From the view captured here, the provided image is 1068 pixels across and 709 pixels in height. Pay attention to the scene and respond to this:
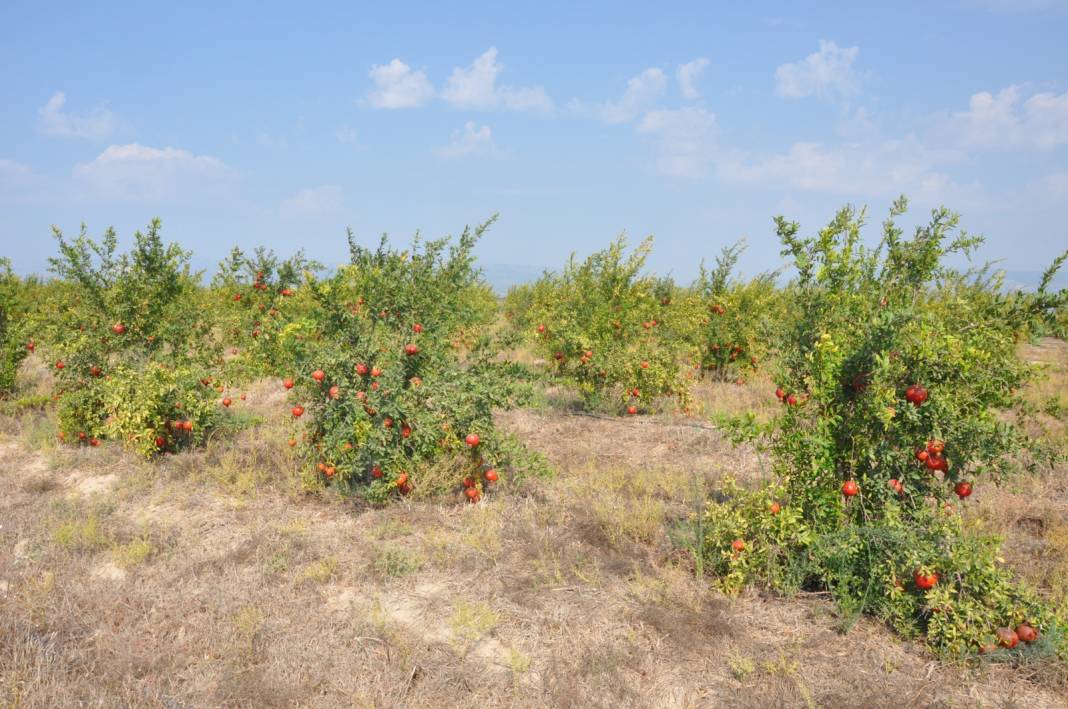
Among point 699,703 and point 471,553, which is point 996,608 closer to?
point 699,703

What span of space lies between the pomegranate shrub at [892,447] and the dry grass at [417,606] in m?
0.26

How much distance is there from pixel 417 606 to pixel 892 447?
327cm

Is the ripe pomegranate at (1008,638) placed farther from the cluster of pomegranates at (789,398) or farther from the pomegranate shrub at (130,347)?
the pomegranate shrub at (130,347)

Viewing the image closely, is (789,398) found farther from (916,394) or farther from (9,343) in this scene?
(9,343)

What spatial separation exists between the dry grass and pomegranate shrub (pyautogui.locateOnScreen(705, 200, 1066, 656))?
0.26 metres

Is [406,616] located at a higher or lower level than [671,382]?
lower

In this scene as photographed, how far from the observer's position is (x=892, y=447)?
4246 mm

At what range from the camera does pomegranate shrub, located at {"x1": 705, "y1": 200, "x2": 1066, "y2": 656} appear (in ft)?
12.4

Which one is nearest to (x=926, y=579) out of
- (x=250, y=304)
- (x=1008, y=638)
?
(x=1008, y=638)

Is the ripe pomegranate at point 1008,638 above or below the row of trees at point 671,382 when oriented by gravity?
below

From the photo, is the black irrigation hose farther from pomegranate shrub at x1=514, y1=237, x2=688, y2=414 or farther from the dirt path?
the dirt path

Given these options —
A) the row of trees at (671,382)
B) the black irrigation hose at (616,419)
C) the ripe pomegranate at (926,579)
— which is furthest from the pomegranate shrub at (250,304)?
the ripe pomegranate at (926,579)

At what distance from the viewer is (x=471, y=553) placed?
496 cm

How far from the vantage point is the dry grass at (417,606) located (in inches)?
137
